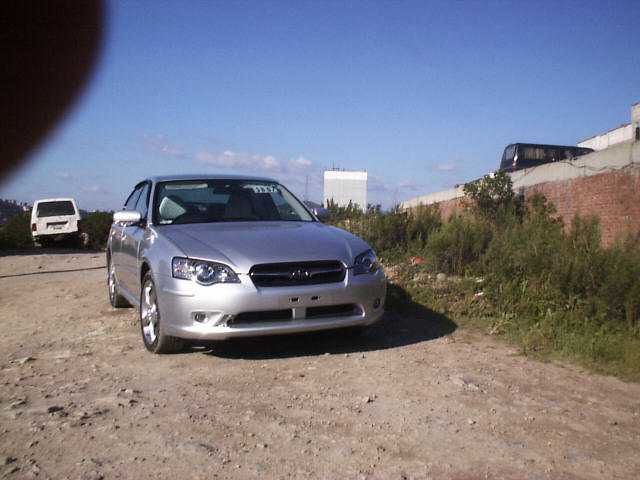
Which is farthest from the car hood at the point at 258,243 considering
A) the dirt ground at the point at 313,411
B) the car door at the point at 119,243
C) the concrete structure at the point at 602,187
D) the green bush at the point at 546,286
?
the concrete structure at the point at 602,187

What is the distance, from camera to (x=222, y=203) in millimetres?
5988

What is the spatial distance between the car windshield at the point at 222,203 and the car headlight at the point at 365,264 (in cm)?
115

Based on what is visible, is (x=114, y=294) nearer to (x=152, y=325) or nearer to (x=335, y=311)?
(x=152, y=325)

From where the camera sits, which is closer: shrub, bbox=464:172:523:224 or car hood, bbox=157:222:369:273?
car hood, bbox=157:222:369:273

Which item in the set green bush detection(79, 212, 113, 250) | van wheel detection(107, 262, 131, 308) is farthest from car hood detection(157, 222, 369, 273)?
green bush detection(79, 212, 113, 250)

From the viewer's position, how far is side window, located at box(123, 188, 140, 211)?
23.5 ft

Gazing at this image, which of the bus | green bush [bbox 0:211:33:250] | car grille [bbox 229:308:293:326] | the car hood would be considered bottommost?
green bush [bbox 0:211:33:250]

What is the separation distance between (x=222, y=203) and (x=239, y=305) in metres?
1.77

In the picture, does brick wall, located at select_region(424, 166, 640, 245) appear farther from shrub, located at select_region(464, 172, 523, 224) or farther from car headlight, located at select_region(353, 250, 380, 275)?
car headlight, located at select_region(353, 250, 380, 275)

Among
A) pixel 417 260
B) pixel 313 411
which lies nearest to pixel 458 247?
pixel 417 260

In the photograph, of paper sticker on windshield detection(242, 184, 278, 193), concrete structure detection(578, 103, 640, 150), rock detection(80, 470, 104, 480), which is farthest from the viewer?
concrete structure detection(578, 103, 640, 150)

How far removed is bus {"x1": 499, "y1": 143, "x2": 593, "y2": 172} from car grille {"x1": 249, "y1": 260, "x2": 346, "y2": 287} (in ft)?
50.2

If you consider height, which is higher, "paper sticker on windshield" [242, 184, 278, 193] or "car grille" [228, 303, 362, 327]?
"paper sticker on windshield" [242, 184, 278, 193]

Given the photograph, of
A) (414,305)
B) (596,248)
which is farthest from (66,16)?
(596,248)
